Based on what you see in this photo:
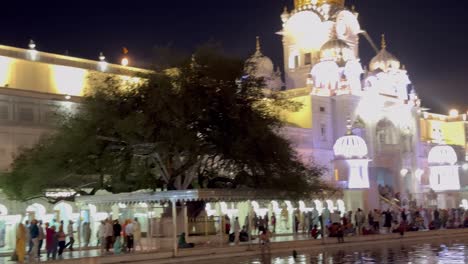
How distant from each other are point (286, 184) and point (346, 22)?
40172 millimetres

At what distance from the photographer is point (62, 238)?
2623 cm

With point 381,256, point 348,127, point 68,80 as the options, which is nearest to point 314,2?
point 348,127

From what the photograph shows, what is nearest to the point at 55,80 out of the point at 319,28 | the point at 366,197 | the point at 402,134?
the point at 366,197

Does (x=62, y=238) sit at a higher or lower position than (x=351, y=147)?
lower

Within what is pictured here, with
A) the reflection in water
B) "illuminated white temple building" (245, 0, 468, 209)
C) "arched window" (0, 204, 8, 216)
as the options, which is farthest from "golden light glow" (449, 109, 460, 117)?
"arched window" (0, 204, 8, 216)

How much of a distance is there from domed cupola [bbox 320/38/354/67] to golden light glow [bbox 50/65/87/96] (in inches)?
873

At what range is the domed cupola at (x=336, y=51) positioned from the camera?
203 ft

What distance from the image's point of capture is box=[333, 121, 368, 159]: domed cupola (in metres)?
54.7

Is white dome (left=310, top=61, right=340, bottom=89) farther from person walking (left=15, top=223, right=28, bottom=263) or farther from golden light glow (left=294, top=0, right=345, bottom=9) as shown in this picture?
person walking (left=15, top=223, right=28, bottom=263)

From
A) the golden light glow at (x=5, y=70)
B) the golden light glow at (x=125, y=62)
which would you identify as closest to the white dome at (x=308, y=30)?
the golden light glow at (x=125, y=62)

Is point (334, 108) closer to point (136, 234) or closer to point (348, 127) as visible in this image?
point (348, 127)

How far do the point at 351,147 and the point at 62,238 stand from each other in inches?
1296

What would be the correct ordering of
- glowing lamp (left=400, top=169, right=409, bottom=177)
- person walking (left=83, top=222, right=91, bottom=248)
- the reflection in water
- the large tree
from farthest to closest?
glowing lamp (left=400, top=169, right=409, bottom=177) < person walking (left=83, top=222, right=91, bottom=248) < the large tree < the reflection in water

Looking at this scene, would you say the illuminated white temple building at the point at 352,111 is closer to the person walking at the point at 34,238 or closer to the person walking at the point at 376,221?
the person walking at the point at 376,221
